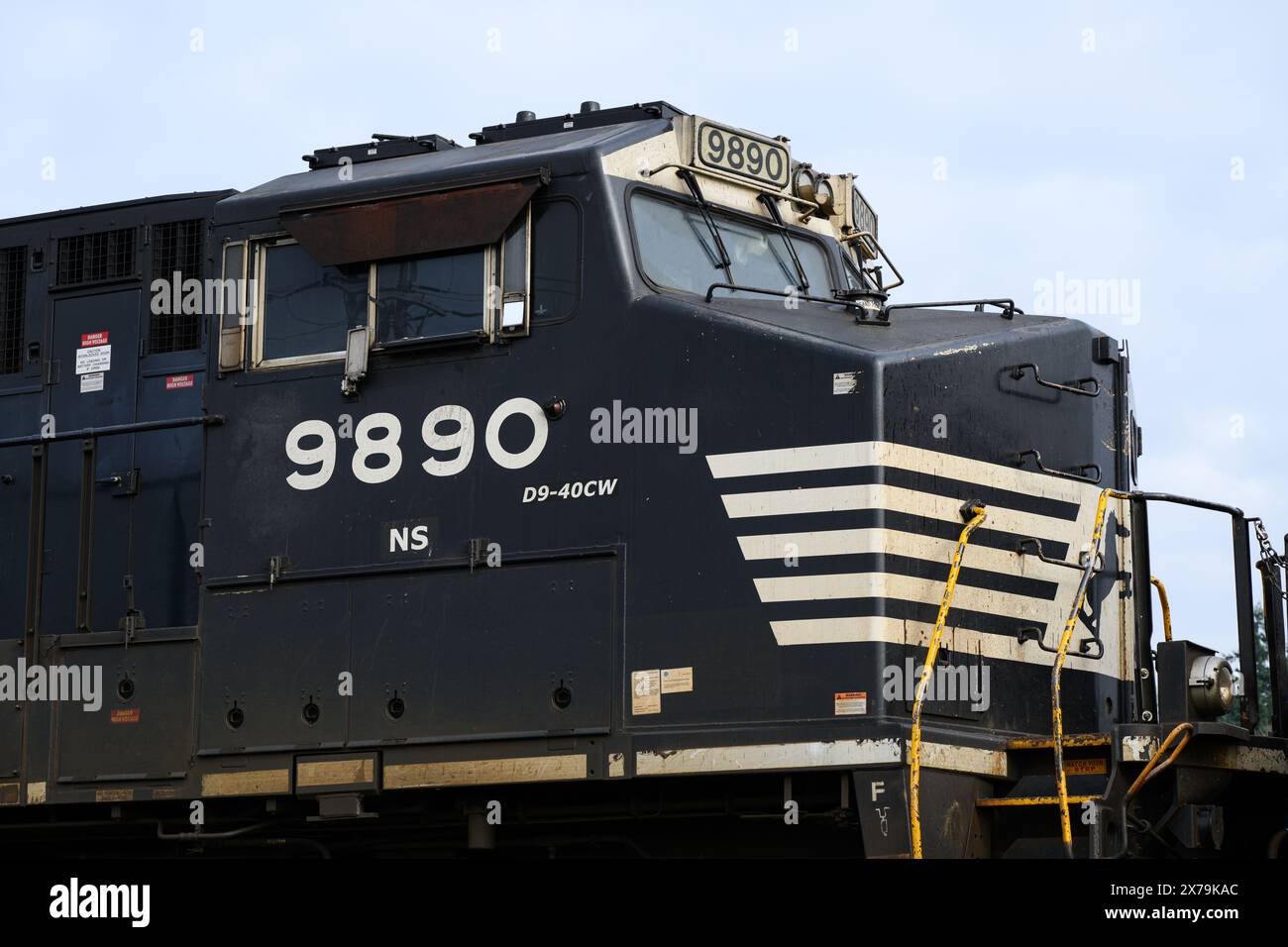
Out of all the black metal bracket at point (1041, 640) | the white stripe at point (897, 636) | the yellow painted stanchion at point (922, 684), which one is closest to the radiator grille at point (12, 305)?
the white stripe at point (897, 636)

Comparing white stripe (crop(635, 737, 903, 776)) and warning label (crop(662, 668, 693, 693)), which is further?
warning label (crop(662, 668, 693, 693))

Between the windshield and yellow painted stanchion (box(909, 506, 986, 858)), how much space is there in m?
1.96

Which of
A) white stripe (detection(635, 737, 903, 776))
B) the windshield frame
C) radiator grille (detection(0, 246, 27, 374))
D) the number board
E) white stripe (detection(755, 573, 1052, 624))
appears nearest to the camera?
white stripe (detection(635, 737, 903, 776))

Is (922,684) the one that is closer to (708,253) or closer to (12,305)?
(708,253)

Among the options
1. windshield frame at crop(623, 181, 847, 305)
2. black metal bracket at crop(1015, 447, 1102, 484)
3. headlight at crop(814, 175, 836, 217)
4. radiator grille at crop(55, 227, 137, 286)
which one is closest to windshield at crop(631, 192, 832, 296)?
windshield frame at crop(623, 181, 847, 305)

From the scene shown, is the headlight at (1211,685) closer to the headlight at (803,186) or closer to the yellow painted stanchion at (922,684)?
the yellow painted stanchion at (922,684)

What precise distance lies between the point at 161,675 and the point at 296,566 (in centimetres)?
106

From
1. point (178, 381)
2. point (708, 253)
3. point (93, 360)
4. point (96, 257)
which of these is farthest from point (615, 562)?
point (96, 257)

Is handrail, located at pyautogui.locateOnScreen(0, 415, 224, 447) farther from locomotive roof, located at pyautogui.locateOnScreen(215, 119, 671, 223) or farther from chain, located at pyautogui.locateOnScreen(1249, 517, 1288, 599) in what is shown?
chain, located at pyautogui.locateOnScreen(1249, 517, 1288, 599)

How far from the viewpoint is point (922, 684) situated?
324 inches

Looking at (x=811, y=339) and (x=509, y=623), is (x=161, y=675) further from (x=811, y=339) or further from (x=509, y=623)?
(x=811, y=339)

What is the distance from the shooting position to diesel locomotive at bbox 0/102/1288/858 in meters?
8.53

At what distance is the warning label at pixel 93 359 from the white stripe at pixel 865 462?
4470 millimetres

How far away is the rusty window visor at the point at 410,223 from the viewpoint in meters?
9.28
